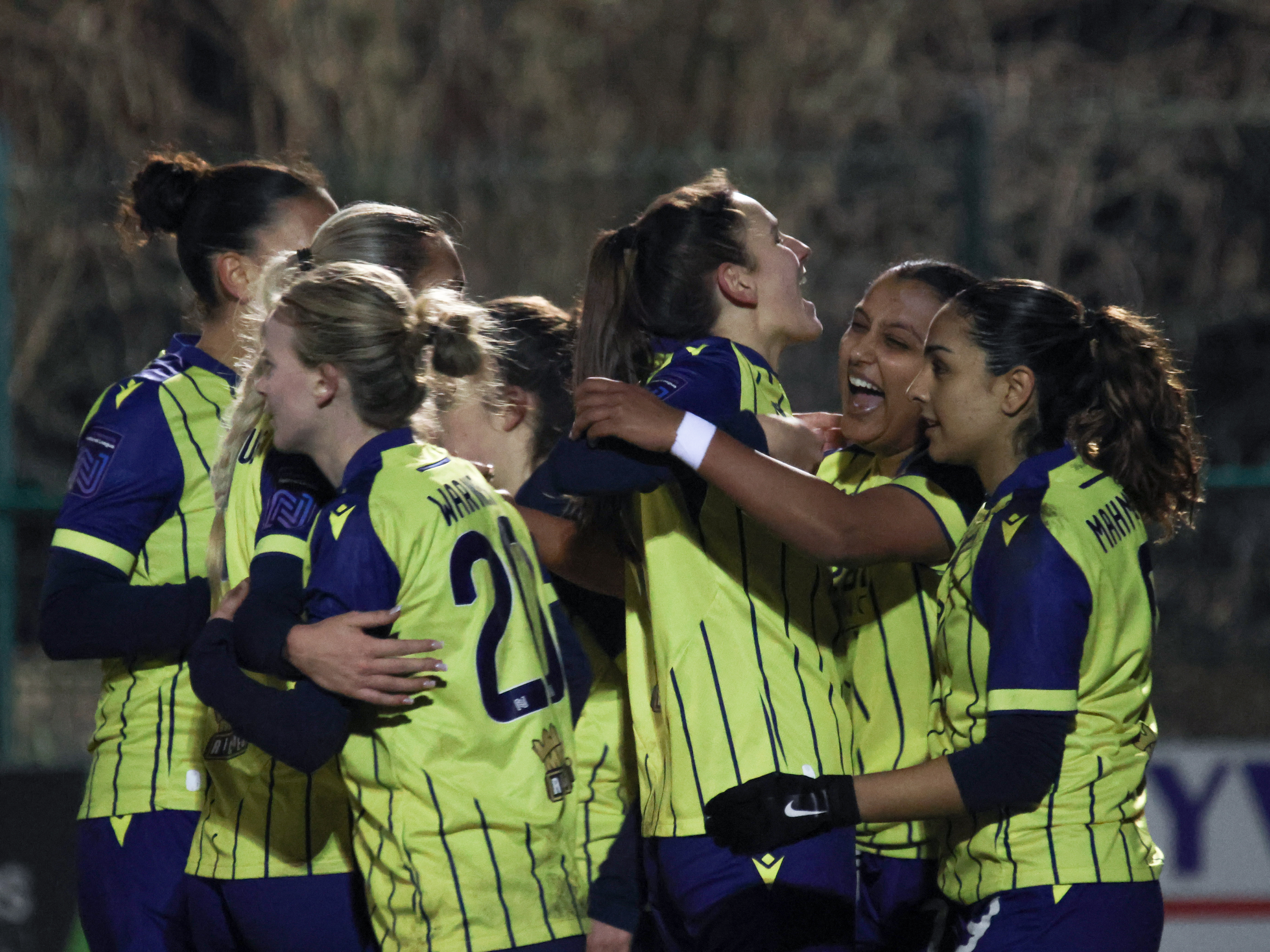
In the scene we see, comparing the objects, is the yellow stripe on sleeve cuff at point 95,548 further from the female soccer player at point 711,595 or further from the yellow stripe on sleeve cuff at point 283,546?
the female soccer player at point 711,595

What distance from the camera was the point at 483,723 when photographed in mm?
2230

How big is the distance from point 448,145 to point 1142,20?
185 inches

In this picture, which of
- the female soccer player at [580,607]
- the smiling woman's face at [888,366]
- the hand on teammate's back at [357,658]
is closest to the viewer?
the hand on teammate's back at [357,658]

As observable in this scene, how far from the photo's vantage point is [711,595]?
250 cm

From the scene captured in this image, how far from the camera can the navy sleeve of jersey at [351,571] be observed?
7.06ft

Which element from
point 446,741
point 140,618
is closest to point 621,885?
point 446,741

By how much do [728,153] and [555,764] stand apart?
646 cm

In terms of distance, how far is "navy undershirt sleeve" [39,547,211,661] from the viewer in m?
2.63

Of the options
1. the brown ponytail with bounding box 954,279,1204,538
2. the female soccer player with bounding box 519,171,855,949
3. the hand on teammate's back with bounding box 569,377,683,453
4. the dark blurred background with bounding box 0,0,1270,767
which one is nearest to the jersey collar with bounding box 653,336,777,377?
the female soccer player with bounding box 519,171,855,949

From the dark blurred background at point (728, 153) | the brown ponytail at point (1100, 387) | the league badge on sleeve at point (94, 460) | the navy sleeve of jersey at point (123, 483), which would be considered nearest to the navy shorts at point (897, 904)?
the brown ponytail at point (1100, 387)

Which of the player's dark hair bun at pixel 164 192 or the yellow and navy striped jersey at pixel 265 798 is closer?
the yellow and navy striped jersey at pixel 265 798

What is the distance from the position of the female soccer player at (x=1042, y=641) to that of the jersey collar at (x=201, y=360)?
1.31 m

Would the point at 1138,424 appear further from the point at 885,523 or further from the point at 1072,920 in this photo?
the point at 1072,920

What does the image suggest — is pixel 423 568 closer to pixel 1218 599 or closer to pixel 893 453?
pixel 893 453
